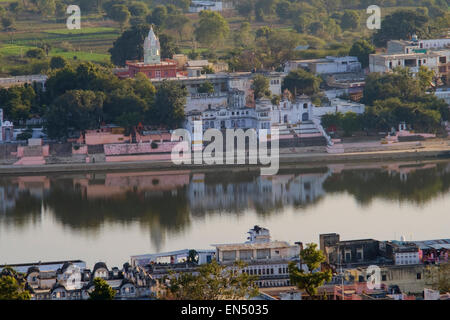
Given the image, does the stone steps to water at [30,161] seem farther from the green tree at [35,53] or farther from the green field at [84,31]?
the green field at [84,31]

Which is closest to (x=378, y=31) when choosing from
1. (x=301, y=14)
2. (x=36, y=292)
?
(x=301, y=14)

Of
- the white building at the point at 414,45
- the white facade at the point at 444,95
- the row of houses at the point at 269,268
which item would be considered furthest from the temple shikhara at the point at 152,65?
the row of houses at the point at 269,268

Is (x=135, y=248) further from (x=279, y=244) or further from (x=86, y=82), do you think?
(x=86, y=82)

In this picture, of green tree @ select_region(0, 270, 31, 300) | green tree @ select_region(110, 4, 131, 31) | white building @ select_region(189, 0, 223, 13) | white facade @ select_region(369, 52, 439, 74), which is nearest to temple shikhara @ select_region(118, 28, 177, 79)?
white facade @ select_region(369, 52, 439, 74)

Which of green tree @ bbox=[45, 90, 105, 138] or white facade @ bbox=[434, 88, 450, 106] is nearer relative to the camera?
green tree @ bbox=[45, 90, 105, 138]

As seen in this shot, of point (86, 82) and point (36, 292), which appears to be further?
point (86, 82)

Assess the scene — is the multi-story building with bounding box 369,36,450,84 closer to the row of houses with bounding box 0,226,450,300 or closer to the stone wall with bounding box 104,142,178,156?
the stone wall with bounding box 104,142,178,156
